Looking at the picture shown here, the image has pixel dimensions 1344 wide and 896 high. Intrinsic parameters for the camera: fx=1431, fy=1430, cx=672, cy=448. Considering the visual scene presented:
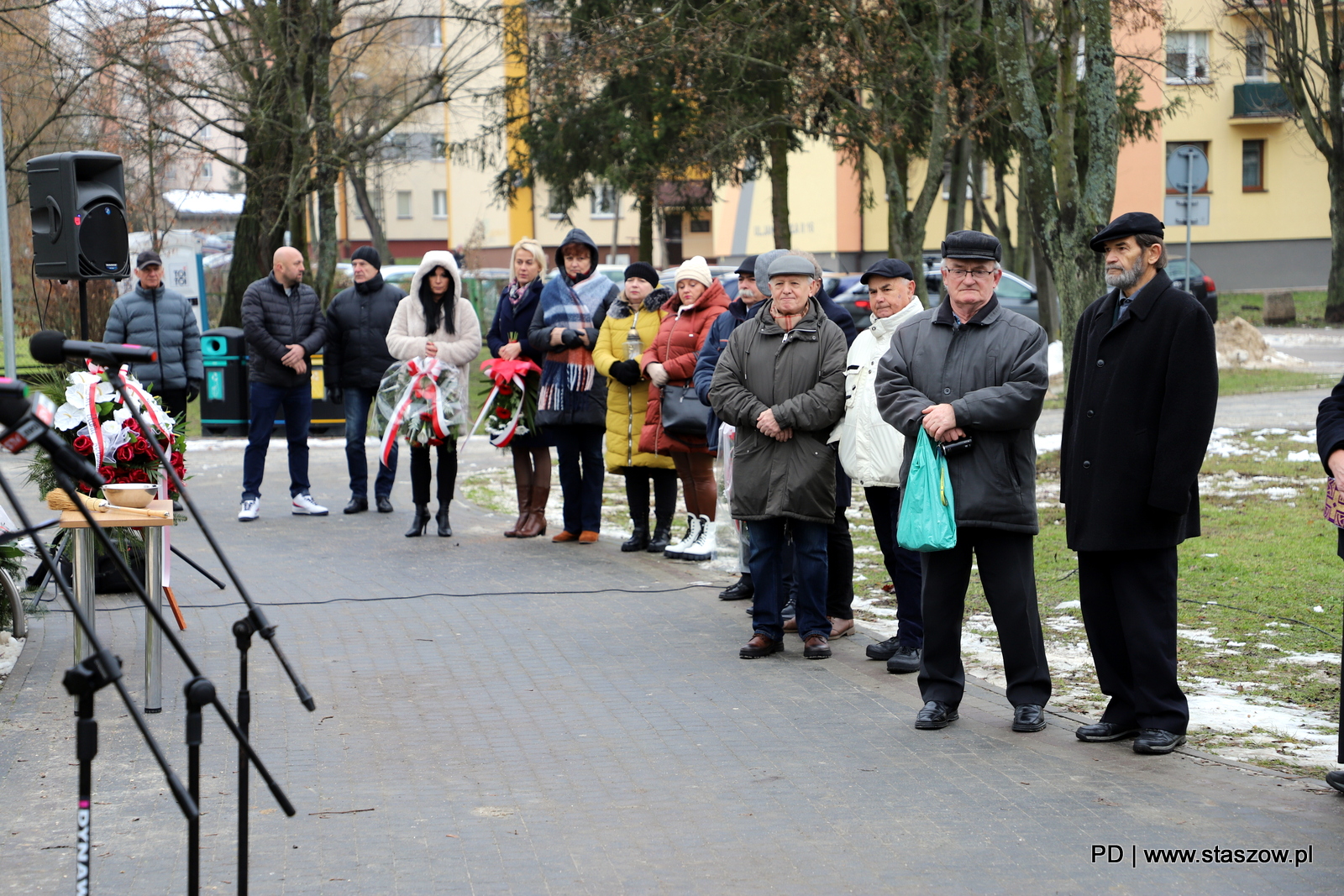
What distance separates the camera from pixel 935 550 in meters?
5.88

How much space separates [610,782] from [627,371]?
15.2 ft

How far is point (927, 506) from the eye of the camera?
573cm

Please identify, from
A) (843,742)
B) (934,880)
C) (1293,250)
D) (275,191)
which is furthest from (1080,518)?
(1293,250)

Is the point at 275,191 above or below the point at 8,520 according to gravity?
above

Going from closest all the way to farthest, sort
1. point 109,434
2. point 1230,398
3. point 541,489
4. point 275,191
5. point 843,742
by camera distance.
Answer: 1. point 843,742
2. point 109,434
3. point 541,489
4. point 1230,398
5. point 275,191

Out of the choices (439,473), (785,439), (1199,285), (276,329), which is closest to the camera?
(785,439)

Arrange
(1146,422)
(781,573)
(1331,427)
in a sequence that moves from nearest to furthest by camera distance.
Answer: (1331,427)
(1146,422)
(781,573)

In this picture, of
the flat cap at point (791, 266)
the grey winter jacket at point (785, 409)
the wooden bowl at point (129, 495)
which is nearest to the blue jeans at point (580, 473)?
the grey winter jacket at point (785, 409)

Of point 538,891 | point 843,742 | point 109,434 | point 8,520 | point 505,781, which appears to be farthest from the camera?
point 8,520

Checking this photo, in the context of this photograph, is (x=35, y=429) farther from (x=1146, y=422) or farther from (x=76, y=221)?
(x=76, y=221)

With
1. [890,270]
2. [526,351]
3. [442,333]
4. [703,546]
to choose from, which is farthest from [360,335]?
[890,270]

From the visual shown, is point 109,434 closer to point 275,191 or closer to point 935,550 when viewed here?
point 935,550

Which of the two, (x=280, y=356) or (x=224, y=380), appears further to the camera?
(x=224, y=380)

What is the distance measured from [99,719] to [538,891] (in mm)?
2736
